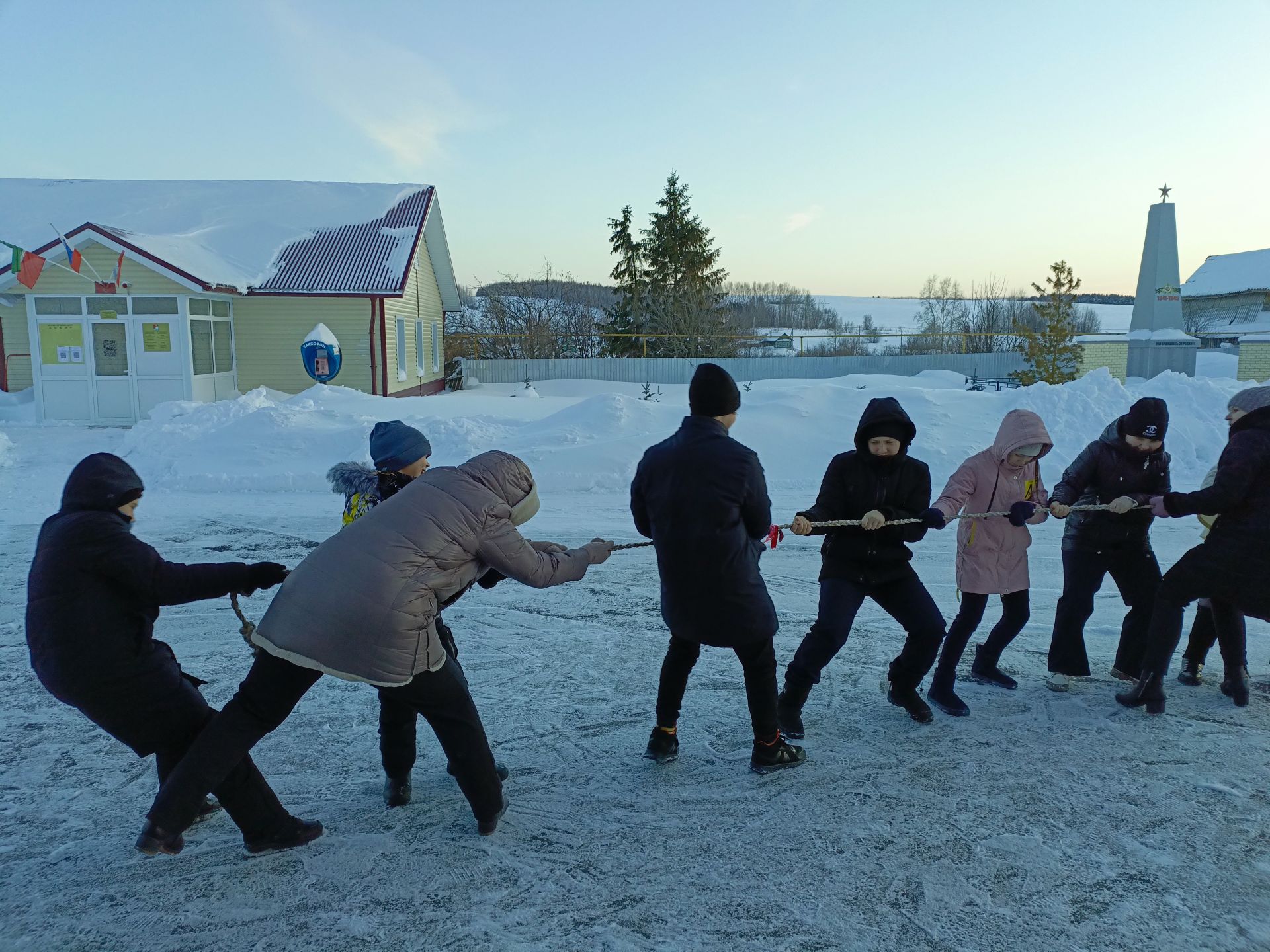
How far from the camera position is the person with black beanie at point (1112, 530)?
4512 mm

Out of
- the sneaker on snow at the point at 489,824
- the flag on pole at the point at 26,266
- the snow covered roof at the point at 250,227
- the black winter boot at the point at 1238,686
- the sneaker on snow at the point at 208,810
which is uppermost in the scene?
the snow covered roof at the point at 250,227

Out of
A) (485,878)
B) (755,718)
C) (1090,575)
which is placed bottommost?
(485,878)

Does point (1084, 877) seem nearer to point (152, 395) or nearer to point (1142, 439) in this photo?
point (1142, 439)

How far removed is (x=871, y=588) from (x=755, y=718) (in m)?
0.85

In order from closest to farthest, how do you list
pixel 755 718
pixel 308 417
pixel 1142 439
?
pixel 755 718 → pixel 1142 439 → pixel 308 417

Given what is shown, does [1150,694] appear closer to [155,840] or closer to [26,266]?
[155,840]

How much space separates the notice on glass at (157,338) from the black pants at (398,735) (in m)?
15.6

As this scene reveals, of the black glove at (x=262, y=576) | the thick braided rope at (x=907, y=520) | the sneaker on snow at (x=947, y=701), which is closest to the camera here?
the black glove at (x=262, y=576)

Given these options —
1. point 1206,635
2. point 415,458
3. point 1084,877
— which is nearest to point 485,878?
point 415,458

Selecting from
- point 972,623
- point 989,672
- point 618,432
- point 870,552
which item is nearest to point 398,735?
point 870,552

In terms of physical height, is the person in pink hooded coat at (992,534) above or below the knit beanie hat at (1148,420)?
below

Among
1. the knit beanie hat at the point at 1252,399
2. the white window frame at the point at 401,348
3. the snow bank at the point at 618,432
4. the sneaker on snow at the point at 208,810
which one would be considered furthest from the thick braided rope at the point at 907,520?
the white window frame at the point at 401,348

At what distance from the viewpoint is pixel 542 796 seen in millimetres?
3646

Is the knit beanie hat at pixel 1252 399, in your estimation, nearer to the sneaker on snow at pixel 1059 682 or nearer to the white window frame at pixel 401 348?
the sneaker on snow at pixel 1059 682
